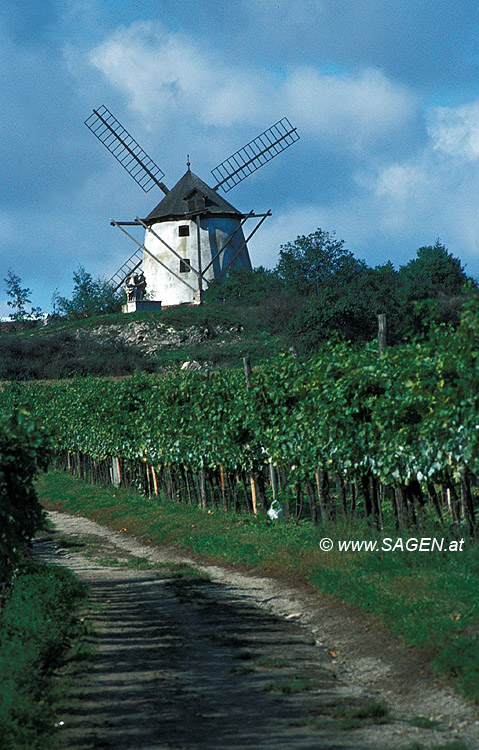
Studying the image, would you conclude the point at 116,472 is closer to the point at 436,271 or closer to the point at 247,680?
the point at 247,680

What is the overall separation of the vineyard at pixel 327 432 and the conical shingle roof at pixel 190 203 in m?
46.2

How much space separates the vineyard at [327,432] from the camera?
11.2m

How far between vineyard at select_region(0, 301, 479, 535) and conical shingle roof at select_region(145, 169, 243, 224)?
1819 inches

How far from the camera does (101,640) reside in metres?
9.38

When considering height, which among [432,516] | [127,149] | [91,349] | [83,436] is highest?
[127,149]

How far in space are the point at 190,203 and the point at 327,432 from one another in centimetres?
5985

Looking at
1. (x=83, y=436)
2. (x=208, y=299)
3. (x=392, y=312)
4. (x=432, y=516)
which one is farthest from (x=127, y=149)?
(x=432, y=516)

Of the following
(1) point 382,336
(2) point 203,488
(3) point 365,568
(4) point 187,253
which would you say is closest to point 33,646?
(3) point 365,568

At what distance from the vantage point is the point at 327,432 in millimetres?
14602

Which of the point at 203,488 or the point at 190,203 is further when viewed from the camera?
the point at 190,203

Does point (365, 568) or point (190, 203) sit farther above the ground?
point (190, 203)

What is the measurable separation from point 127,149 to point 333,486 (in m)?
64.4

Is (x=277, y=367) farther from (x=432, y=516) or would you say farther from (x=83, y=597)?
(x=83, y=597)

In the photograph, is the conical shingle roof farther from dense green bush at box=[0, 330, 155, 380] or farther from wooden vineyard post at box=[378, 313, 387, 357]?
wooden vineyard post at box=[378, 313, 387, 357]
